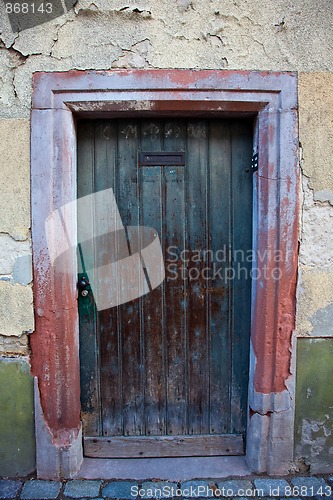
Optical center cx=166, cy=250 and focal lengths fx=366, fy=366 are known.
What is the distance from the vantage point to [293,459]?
2.25 m

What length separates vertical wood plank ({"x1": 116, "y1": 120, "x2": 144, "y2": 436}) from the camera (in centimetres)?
229

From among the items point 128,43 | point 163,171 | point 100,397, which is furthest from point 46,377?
point 128,43

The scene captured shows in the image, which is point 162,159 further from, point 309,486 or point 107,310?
point 309,486

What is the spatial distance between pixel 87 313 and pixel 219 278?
34.7 inches

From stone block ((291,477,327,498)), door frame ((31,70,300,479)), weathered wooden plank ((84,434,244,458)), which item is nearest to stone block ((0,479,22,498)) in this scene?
door frame ((31,70,300,479))

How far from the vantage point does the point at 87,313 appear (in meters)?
2.35

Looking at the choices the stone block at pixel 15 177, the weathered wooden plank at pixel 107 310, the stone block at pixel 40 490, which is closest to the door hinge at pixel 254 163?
the weathered wooden plank at pixel 107 310

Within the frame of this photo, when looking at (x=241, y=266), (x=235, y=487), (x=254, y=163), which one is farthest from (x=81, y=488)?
(x=254, y=163)

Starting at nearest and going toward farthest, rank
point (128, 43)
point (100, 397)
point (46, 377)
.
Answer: point (128, 43) → point (46, 377) → point (100, 397)

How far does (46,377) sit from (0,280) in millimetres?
638

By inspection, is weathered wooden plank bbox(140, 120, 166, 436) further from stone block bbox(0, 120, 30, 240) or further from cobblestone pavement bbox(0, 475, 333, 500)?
stone block bbox(0, 120, 30, 240)

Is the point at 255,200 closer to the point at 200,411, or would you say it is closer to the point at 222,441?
the point at 200,411

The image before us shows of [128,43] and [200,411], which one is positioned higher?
[128,43]

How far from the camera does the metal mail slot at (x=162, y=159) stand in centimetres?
229
